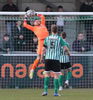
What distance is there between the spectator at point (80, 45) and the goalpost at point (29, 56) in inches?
3.6

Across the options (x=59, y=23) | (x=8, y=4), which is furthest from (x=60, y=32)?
(x=8, y=4)

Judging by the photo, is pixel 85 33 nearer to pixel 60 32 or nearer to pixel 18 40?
pixel 60 32

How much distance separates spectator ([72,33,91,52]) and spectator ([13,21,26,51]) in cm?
179

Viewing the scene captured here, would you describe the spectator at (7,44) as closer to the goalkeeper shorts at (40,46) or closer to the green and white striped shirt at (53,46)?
the goalkeeper shorts at (40,46)

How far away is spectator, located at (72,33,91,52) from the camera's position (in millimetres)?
18438

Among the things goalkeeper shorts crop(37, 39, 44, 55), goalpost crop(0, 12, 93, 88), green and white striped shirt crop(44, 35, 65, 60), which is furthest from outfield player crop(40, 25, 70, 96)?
goalpost crop(0, 12, 93, 88)

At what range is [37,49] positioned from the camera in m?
18.2

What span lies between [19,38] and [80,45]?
7.09ft
